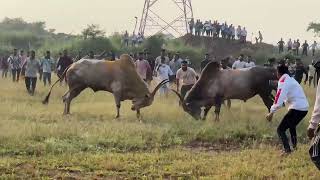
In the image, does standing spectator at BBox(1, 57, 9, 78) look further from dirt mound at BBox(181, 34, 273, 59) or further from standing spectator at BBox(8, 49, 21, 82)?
dirt mound at BBox(181, 34, 273, 59)

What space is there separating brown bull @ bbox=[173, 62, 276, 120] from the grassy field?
44cm

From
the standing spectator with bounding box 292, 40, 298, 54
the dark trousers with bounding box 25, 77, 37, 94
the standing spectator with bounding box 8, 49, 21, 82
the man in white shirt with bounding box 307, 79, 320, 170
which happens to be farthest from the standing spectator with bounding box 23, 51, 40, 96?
the standing spectator with bounding box 292, 40, 298, 54

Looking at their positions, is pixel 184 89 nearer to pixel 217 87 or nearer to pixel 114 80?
pixel 217 87

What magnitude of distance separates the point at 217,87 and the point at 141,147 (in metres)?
5.33

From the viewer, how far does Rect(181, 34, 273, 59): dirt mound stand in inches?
1971

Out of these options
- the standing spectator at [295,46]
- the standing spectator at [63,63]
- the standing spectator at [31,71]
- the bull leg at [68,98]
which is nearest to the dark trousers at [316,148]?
the bull leg at [68,98]

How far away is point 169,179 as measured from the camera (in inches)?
343

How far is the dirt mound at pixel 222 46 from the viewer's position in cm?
5006

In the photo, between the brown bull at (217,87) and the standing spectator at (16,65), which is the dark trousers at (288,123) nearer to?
the brown bull at (217,87)

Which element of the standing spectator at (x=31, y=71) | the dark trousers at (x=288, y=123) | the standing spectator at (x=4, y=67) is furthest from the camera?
the standing spectator at (x=4, y=67)

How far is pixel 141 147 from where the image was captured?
11531 mm

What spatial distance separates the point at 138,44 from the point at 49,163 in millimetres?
39923

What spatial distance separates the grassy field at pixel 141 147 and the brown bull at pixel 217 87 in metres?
0.44

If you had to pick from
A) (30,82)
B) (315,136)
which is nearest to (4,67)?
(30,82)
